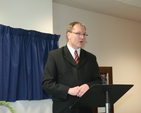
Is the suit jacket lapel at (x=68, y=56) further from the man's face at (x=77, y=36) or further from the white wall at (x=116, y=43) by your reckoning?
the white wall at (x=116, y=43)

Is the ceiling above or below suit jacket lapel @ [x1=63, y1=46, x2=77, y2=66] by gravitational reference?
above

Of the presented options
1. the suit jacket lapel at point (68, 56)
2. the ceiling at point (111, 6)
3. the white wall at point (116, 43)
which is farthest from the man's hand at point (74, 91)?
the ceiling at point (111, 6)

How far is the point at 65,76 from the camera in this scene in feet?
5.87

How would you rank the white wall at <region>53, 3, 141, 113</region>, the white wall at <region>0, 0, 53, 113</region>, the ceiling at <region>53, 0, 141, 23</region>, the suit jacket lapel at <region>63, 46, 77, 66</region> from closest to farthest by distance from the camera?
the suit jacket lapel at <region>63, 46, 77, 66</region> < the white wall at <region>0, 0, 53, 113</region> < the ceiling at <region>53, 0, 141, 23</region> < the white wall at <region>53, 3, 141, 113</region>

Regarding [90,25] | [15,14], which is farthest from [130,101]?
[15,14]

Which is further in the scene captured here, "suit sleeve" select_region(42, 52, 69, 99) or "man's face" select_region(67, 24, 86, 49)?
"man's face" select_region(67, 24, 86, 49)

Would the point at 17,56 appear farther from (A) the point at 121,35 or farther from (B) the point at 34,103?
(A) the point at 121,35

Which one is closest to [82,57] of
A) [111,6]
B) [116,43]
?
[111,6]

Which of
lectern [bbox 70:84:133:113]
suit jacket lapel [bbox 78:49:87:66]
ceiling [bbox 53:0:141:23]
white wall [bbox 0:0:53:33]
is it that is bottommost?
lectern [bbox 70:84:133:113]

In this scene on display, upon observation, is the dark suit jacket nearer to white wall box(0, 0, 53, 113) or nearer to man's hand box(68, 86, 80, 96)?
man's hand box(68, 86, 80, 96)

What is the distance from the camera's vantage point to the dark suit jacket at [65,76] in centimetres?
168

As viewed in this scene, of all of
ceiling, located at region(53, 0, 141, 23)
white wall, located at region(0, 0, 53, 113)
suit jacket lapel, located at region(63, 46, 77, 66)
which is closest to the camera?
suit jacket lapel, located at region(63, 46, 77, 66)

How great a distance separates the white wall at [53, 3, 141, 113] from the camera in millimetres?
3535

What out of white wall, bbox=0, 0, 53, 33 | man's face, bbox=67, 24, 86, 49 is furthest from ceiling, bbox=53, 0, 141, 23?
man's face, bbox=67, 24, 86, 49
